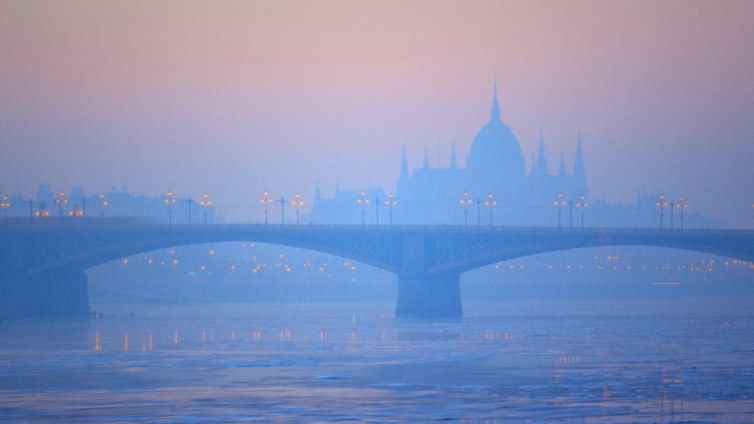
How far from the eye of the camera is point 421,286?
88250 mm

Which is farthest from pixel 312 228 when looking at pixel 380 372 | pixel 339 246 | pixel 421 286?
pixel 380 372

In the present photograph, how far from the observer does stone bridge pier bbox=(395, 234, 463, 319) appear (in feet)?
288

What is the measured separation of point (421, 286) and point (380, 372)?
43.8 metres

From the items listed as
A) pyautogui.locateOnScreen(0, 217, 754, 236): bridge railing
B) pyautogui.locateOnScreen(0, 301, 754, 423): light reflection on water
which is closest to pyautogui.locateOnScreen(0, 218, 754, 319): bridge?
pyautogui.locateOnScreen(0, 217, 754, 236): bridge railing

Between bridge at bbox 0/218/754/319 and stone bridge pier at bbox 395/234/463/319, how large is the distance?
0.08 metres

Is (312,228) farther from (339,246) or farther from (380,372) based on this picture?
(380,372)

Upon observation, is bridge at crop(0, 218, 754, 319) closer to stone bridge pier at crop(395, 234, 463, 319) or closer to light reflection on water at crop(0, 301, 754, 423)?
stone bridge pier at crop(395, 234, 463, 319)

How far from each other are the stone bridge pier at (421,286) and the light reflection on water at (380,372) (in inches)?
446

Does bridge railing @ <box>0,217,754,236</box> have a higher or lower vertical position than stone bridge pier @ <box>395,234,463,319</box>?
higher

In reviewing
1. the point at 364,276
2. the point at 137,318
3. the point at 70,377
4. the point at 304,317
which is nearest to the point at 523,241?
the point at 304,317

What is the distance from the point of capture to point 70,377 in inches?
1699

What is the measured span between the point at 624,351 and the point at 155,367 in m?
22.2

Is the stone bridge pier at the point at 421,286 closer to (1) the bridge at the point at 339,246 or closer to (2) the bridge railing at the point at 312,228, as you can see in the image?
(1) the bridge at the point at 339,246

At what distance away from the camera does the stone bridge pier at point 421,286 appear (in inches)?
3455
